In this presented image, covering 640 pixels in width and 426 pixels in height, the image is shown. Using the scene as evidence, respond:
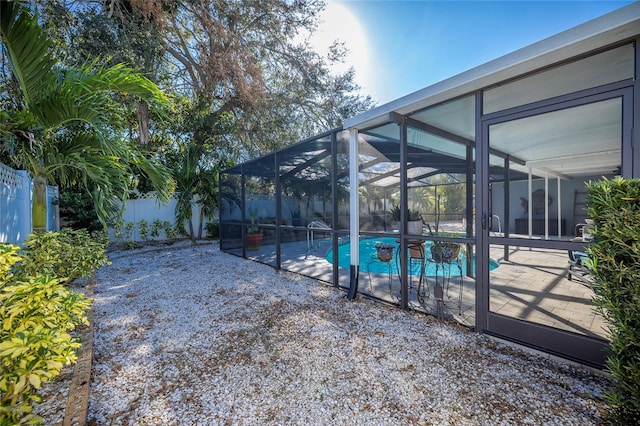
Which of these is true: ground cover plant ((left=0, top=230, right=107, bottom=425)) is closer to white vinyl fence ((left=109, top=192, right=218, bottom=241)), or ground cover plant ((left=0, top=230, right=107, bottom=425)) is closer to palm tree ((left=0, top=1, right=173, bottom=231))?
palm tree ((left=0, top=1, right=173, bottom=231))

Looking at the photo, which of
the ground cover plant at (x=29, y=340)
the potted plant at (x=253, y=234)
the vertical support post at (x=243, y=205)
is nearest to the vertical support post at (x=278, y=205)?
the potted plant at (x=253, y=234)

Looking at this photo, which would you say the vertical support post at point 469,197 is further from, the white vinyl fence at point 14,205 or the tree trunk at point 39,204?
the white vinyl fence at point 14,205

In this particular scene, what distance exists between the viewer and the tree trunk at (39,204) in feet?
11.3

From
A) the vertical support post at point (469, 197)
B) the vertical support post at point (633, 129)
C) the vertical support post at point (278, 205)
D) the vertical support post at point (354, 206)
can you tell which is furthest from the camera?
the vertical support post at point (278, 205)

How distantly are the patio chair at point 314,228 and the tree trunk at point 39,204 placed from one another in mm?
3942

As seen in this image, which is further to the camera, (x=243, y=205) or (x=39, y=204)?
(x=243, y=205)

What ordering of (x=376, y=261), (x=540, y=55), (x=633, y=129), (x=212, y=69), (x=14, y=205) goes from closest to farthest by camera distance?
(x=633, y=129) < (x=540, y=55) < (x=14, y=205) < (x=376, y=261) < (x=212, y=69)

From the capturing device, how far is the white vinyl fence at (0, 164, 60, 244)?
11.9 ft

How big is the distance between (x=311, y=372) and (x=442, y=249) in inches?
85.2

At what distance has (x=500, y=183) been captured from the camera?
3105 mm

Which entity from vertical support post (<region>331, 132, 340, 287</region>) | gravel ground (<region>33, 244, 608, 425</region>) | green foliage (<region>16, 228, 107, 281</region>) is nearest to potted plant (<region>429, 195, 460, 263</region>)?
gravel ground (<region>33, 244, 608, 425</region>)

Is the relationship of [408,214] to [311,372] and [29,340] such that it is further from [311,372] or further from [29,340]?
[29,340]

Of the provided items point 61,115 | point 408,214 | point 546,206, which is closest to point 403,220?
point 408,214

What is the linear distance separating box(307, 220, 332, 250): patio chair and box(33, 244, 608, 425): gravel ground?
1.58 meters
